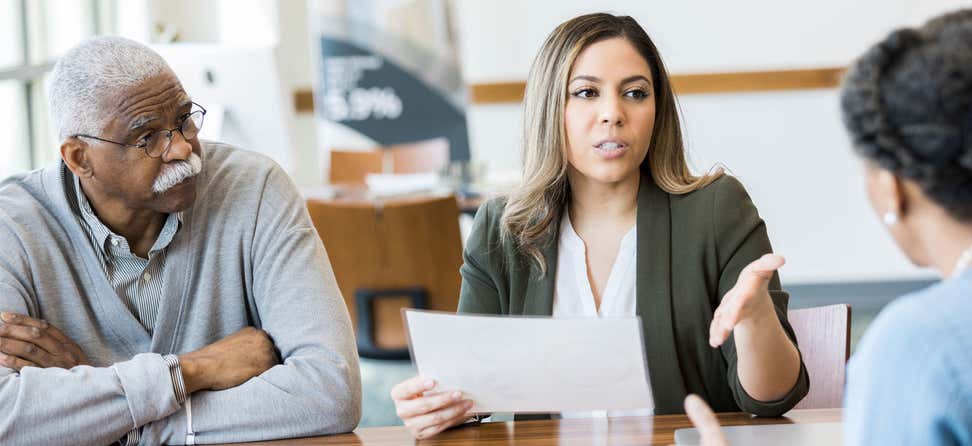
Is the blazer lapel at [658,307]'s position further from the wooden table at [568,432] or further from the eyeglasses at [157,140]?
the eyeglasses at [157,140]

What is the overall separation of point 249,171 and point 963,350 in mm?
1316

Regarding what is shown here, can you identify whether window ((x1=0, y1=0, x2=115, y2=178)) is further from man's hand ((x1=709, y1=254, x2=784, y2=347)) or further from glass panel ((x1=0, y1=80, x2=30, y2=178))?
man's hand ((x1=709, y1=254, x2=784, y2=347))

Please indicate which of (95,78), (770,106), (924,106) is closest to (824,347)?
(924,106)

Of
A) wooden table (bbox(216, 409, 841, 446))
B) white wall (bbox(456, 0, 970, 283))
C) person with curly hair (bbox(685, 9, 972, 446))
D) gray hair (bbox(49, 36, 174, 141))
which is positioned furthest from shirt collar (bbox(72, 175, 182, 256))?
white wall (bbox(456, 0, 970, 283))

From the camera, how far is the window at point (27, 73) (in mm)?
3891

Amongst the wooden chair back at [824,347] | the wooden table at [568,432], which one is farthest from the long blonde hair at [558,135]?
the wooden table at [568,432]

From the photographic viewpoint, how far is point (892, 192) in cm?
92

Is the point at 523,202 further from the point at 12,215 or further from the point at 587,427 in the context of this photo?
the point at 12,215

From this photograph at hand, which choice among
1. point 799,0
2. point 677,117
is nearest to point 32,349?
point 677,117

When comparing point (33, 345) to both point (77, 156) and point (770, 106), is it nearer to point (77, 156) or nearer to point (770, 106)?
point (77, 156)

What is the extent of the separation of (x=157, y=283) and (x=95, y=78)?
346 mm

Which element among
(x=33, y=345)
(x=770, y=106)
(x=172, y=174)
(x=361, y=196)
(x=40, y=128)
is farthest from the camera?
(x=770, y=106)

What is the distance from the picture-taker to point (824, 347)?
5.64ft

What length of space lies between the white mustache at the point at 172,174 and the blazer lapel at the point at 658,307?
2.44 feet
